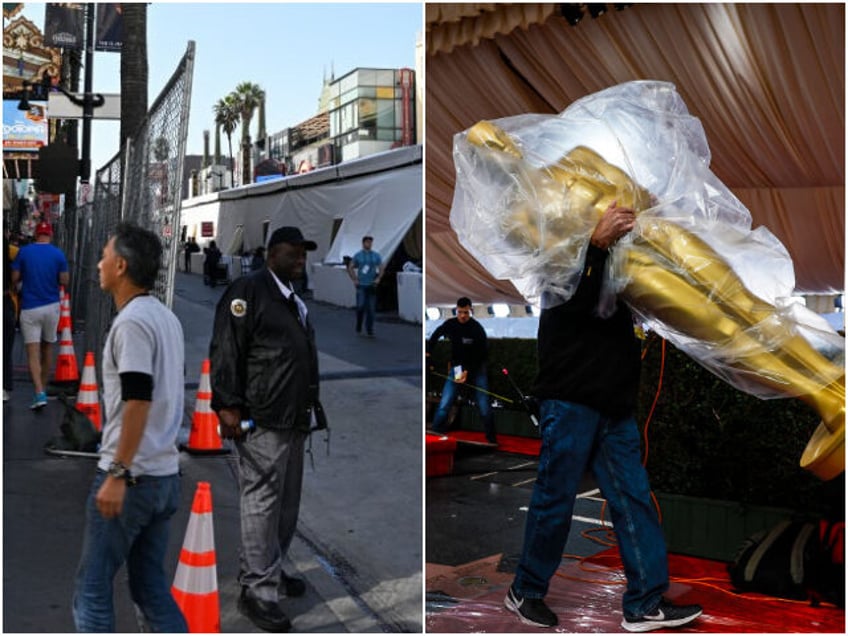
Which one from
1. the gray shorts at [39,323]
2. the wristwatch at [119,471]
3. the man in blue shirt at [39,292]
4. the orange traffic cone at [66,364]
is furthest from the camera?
the orange traffic cone at [66,364]

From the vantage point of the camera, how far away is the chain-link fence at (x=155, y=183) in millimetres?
4902

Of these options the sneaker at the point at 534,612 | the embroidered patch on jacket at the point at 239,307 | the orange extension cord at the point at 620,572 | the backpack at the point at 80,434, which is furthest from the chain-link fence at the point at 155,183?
the orange extension cord at the point at 620,572

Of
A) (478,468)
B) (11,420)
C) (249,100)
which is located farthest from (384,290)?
(249,100)

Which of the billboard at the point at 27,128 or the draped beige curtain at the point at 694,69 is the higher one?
the billboard at the point at 27,128

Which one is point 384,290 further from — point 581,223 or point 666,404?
point 581,223

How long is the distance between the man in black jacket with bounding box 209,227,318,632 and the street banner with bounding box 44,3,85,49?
5.20 meters

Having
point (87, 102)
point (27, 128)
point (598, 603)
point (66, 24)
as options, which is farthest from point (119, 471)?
point (66, 24)

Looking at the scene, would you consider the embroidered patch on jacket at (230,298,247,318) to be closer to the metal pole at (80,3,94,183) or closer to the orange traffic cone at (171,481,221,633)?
the orange traffic cone at (171,481,221,633)

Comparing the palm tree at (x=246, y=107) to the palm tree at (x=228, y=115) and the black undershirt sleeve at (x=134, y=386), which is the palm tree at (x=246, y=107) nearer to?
the palm tree at (x=228, y=115)

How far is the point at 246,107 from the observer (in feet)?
17.3

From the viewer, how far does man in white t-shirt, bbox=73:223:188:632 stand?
9.45 ft

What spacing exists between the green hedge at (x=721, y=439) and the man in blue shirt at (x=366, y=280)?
5.85 meters

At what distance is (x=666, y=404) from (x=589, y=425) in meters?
1.84

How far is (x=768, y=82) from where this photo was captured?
4.38m
